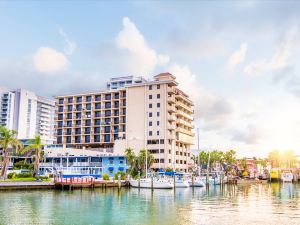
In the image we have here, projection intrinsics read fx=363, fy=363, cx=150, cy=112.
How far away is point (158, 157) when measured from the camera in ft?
381

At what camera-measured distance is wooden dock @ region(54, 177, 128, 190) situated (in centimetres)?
7519

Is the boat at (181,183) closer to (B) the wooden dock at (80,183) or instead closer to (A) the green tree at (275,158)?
(B) the wooden dock at (80,183)

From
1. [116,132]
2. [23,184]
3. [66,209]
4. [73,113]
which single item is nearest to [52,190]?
[23,184]

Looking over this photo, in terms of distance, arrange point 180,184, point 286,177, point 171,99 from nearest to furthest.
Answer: point 180,184 → point 171,99 → point 286,177

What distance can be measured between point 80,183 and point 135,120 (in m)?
49.0

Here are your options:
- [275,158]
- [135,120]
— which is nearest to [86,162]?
[135,120]

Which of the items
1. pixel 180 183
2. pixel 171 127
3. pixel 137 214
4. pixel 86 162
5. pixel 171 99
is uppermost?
pixel 171 99

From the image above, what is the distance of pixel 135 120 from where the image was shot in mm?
123750

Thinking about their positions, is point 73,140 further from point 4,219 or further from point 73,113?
point 4,219

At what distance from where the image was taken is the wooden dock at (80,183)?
247 ft

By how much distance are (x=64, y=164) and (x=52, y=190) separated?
40935 millimetres

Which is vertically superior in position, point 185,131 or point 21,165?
point 185,131

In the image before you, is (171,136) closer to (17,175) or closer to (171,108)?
(171,108)

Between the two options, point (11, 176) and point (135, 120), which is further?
point (135, 120)
